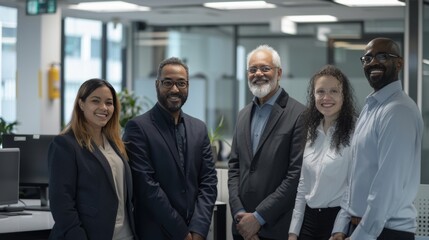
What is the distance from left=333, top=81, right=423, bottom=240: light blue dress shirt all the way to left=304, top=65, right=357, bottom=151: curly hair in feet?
1.21

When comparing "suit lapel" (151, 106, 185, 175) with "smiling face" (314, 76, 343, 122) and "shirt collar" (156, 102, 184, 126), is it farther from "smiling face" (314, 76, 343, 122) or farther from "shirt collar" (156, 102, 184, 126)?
"smiling face" (314, 76, 343, 122)

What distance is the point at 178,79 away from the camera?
388cm

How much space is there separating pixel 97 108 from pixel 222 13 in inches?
244

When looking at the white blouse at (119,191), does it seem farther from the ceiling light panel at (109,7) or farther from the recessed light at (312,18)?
the recessed light at (312,18)

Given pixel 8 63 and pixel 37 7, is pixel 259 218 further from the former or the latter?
pixel 8 63

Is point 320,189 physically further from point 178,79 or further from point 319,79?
point 178,79

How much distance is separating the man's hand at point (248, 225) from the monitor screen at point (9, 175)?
5.33 ft

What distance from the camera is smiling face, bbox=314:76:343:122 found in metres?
3.64

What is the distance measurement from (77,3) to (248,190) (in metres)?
5.39

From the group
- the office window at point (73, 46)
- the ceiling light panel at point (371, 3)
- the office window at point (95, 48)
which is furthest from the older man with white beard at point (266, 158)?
the office window at point (95, 48)

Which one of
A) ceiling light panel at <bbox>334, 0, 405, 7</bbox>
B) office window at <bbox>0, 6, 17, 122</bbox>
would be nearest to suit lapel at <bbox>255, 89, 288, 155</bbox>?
ceiling light panel at <bbox>334, 0, 405, 7</bbox>

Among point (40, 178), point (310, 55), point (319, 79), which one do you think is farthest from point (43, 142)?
point (310, 55)

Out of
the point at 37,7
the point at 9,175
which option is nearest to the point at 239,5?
the point at 37,7

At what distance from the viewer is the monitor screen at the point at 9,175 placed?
4.78 m
